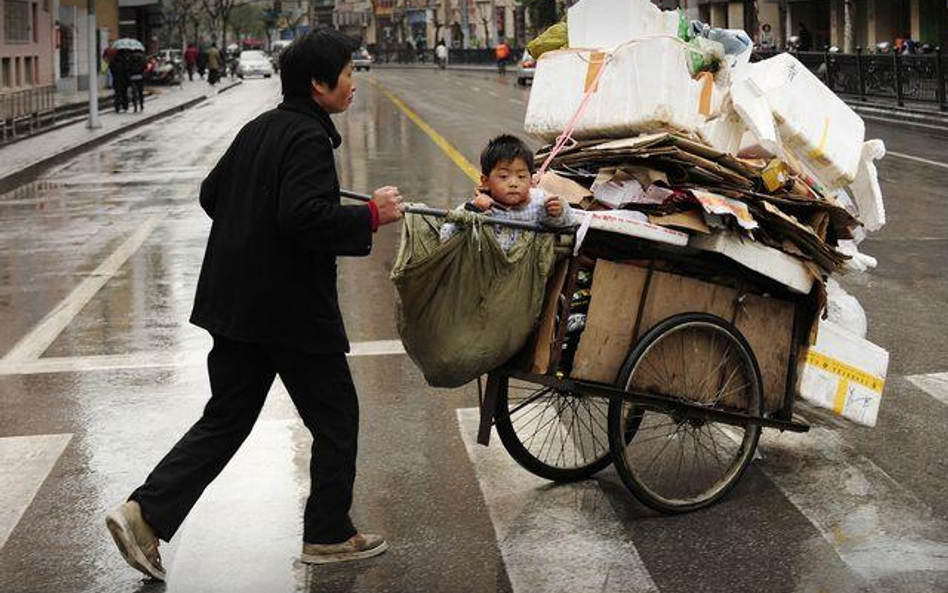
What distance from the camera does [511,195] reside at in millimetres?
5176

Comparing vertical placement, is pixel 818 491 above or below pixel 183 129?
below

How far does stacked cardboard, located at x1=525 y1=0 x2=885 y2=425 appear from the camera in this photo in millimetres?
5258

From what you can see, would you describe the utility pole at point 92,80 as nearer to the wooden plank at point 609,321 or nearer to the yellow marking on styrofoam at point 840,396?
the yellow marking on styrofoam at point 840,396

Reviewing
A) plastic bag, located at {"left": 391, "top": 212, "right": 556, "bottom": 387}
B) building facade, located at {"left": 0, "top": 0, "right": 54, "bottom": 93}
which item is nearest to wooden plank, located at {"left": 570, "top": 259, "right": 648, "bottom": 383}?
plastic bag, located at {"left": 391, "top": 212, "right": 556, "bottom": 387}

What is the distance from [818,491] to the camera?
5555 millimetres

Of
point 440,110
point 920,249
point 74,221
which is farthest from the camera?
point 440,110

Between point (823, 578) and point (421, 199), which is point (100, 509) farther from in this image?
point (421, 199)

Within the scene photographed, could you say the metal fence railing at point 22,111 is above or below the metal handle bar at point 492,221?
above

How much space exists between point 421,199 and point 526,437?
32.3ft

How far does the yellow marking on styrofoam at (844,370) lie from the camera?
5.73m

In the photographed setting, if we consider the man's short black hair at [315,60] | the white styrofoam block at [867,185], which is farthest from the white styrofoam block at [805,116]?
the man's short black hair at [315,60]

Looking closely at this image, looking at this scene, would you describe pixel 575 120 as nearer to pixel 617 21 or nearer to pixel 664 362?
pixel 617 21

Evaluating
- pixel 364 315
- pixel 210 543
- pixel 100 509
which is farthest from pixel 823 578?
pixel 364 315

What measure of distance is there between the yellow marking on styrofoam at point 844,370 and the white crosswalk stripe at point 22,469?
3.21 m
